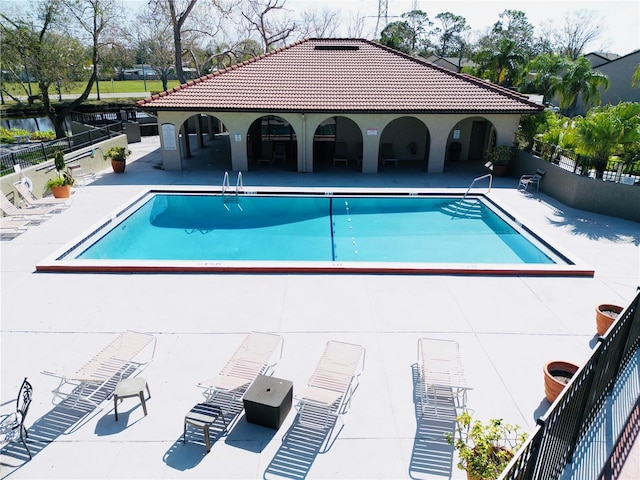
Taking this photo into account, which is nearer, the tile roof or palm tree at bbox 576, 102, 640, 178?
→ palm tree at bbox 576, 102, 640, 178

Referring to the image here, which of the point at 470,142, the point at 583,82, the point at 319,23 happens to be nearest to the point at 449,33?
the point at 319,23

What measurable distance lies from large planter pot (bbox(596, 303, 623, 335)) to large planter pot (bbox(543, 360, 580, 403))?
1.85 m

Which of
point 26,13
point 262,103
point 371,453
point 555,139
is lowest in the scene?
Result: point 371,453

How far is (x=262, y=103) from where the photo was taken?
744 inches

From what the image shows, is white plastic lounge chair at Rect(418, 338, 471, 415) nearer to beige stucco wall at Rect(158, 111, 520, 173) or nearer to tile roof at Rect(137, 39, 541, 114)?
tile roof at Rect(137, 39, 541, 114)

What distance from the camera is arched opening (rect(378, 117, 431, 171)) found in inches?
884

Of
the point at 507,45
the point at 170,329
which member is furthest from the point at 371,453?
the point at 507,45

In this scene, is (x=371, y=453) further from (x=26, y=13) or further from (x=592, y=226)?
(x=26, y=13)

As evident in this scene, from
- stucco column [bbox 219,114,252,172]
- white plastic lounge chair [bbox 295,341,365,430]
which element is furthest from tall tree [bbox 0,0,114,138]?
white plastic lounge chair [bbox 295,341,365,430]

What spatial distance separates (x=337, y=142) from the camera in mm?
22516

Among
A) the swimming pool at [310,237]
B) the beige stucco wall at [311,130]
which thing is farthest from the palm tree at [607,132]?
the beige stucco wall at [311,130]

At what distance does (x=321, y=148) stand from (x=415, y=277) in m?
14.2

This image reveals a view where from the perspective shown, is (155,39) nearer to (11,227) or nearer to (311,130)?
(311,130)

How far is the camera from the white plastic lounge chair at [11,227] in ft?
39.9
